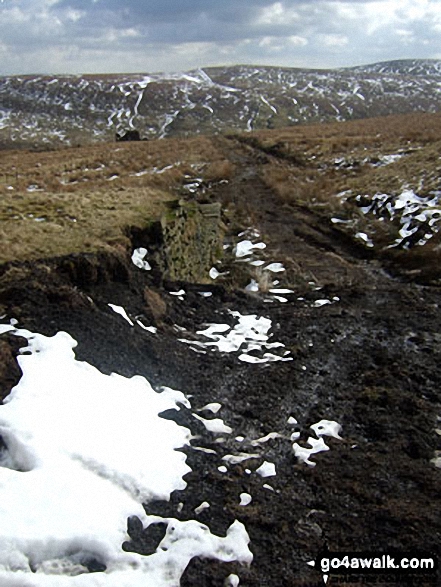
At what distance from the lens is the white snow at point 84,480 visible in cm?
356

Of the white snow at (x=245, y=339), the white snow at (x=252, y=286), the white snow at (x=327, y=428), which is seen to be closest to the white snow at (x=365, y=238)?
the white snow at (x=252, y=286)

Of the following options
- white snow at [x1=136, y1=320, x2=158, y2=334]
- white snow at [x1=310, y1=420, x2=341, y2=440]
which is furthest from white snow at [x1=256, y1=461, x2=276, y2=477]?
white snow at [x1=136, y1=320, x2=158, y2=334]

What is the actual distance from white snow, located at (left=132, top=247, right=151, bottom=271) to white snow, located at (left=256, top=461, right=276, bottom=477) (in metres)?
6.27

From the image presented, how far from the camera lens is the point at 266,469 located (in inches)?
207

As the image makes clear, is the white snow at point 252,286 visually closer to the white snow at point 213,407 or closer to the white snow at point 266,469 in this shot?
the white snow at point 213,407

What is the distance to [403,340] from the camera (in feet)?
30.6

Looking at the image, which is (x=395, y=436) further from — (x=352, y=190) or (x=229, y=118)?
(x=229, y=118)

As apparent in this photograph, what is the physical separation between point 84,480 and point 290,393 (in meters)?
3.59

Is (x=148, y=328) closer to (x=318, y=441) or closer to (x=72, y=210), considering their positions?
(x=318, y=441)

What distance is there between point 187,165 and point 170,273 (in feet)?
65.1

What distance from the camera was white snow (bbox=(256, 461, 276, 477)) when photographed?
517 cm

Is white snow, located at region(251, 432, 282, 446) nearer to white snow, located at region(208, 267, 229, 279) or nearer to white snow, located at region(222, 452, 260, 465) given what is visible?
white snow, located at region(222, 452, 260, 465)

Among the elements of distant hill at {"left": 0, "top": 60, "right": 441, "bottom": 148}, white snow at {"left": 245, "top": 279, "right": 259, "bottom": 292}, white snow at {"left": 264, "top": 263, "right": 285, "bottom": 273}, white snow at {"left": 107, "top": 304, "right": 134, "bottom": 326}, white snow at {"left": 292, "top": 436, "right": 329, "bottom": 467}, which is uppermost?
distant hill at {"left": 0, "top": 60, "right": 441, "bottom": 148}

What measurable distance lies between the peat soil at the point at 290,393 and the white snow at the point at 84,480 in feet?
0.51
